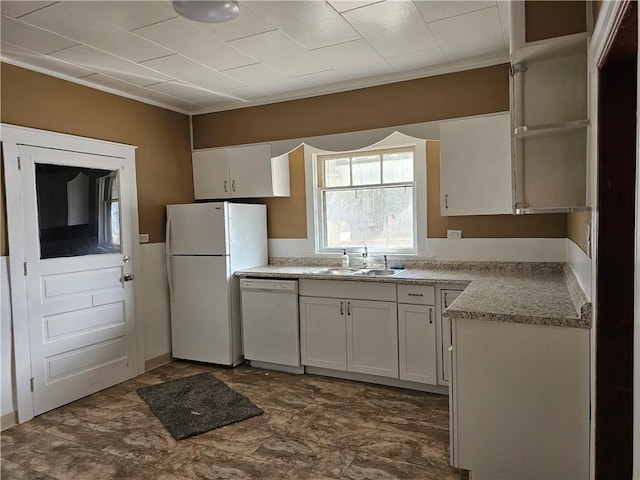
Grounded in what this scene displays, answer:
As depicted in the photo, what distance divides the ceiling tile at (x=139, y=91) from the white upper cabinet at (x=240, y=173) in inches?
18.8

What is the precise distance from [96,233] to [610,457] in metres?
3.64

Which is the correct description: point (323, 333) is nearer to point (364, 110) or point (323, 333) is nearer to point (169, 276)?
point (169, 276)

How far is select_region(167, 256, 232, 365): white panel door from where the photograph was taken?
407cm

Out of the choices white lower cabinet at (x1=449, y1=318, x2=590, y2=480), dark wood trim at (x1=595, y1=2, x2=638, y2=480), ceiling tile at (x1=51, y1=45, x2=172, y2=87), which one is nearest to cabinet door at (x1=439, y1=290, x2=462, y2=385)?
white lower cabinet at (x1=449, y1=318, x2=590, y2=480)

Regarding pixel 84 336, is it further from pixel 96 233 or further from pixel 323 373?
pixel 323 373

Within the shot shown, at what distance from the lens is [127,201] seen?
155 inches

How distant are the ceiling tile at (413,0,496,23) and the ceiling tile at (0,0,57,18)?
1.98m

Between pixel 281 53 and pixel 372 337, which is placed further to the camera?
pixel 372 337

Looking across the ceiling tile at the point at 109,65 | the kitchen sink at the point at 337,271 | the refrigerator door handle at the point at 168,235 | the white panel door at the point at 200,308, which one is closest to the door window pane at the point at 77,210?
the refrigerator door handle at the point at 168,235

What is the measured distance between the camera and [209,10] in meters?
2.35

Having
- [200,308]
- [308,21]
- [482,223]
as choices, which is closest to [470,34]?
[308,21]

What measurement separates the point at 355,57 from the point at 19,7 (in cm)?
205

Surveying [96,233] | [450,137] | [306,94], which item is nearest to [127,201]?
[96,233]

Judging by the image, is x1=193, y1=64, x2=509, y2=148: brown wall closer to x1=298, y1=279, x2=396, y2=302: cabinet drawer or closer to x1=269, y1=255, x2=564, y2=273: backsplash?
x1=269, y1=255, x2=564, y2=273: backsplash
